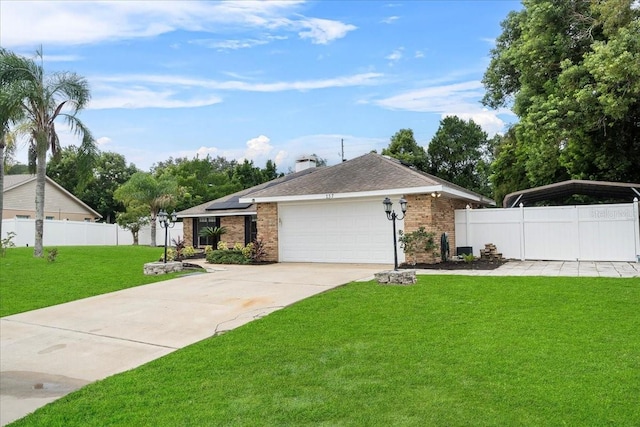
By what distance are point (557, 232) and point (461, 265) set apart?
340 centimetres

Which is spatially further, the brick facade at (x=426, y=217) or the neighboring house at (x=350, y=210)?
the neighboring house at (x=350, y=210)

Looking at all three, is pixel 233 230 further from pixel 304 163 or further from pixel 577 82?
pixel 577 82

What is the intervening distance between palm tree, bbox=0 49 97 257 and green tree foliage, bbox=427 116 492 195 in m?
25.4

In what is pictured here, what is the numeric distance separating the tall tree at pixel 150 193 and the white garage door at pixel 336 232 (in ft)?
48.0

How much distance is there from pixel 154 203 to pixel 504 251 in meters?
21.6

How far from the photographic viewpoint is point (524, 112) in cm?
1592

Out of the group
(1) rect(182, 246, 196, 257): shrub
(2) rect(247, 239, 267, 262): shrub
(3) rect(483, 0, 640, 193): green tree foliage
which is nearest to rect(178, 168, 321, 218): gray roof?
(1) rect(182, 246, 196, 257): shrub

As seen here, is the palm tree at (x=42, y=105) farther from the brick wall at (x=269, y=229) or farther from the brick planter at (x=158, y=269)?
the brick wall at (x=269, y=229)

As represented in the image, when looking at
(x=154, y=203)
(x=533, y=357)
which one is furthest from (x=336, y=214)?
(x=154, y=203)

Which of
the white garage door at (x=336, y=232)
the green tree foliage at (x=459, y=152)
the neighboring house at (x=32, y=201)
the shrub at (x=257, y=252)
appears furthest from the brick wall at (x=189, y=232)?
the green tree foliage at (x=459, y=152)

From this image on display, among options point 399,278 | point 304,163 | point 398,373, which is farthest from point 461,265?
point 304,163

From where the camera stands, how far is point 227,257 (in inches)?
622

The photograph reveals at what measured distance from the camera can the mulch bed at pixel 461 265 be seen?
1167cm

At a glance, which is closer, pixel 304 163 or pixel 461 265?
pixel 461 265
